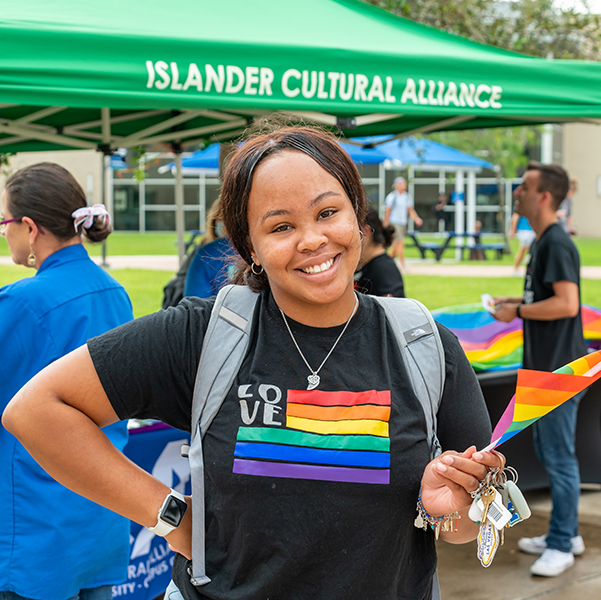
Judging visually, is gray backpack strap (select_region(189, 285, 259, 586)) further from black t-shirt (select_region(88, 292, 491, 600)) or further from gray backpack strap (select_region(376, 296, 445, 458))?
gray backpack strap (select_region(376, 296, 445, 458))

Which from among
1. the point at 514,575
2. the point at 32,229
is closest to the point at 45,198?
the point at 32,229

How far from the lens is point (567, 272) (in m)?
3.84

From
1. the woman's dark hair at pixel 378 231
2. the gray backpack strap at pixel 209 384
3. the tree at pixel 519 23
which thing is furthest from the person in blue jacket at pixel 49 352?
the tree at pixel 519 23

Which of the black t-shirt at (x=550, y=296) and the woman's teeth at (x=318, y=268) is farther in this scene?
the black t-shirt at (x=550, y=296)

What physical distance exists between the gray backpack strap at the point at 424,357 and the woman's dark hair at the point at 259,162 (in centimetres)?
26

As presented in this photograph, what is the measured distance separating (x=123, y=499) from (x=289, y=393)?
43cm

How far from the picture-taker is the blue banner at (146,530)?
10.7 ft

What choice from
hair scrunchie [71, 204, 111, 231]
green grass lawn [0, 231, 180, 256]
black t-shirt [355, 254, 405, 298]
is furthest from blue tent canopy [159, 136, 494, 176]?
green grass lawn [0, 231, 180, 256]

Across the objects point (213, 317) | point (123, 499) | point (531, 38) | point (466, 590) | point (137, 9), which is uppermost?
point (531, 38)

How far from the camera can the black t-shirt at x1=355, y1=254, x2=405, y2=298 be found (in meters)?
4.02

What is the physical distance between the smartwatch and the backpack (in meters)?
0.07

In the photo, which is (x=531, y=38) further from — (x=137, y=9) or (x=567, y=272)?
(x=137, y=9)

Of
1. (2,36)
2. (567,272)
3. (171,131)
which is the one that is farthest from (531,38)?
(2,36)

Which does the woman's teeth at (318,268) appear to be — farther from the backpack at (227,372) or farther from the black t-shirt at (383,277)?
the black t-shirt at (383,277)
